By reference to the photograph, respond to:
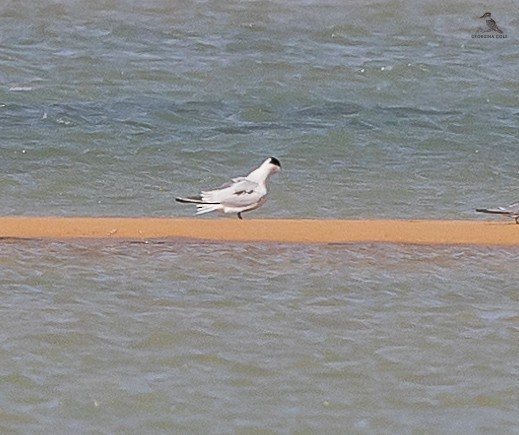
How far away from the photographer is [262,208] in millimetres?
7266

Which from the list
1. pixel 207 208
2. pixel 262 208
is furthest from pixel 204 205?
pixel 262 208

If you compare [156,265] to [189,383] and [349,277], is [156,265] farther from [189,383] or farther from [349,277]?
[189,383]

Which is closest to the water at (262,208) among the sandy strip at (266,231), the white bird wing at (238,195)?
the sandy strip at (266,231)

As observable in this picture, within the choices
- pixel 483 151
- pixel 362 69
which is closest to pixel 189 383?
pixel 483 151

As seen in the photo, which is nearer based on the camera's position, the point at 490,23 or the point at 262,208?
the point at 262,208

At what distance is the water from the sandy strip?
0.20 feet

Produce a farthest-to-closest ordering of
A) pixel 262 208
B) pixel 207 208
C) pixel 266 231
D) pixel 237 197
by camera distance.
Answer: pixel 262 208, pixel 207 208, pixel 237 197, pixel 266 231

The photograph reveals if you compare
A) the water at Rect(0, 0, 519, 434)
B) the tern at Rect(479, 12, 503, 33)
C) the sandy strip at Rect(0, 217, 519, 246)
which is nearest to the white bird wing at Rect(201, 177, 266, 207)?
the sandy strip at Rect(0, 217, 519, 246)

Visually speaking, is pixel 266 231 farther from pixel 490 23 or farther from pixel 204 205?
pixel 490 23

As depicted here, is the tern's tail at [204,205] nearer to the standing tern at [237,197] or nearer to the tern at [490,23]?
the standing tern at [237,197]

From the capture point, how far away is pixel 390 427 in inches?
163

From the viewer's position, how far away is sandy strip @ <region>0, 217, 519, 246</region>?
5.83m

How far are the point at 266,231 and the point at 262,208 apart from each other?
54.6 inches

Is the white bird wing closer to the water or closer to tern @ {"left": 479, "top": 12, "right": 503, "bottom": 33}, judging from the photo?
the water
